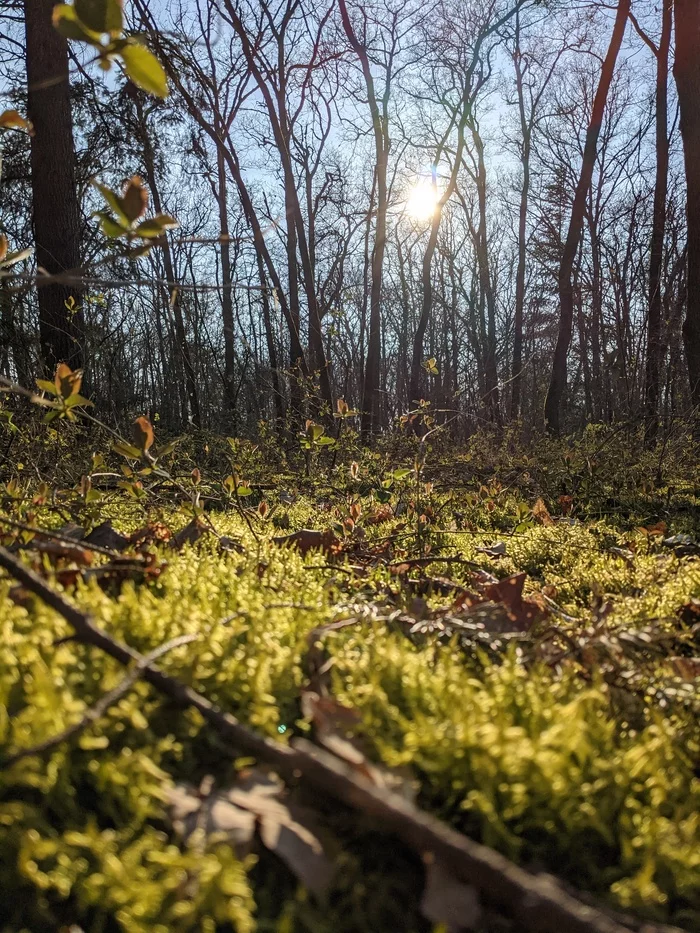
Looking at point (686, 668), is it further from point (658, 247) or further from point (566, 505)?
point (658, 247)

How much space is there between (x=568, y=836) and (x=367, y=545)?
6.52 feet

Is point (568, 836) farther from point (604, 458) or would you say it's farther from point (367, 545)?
point (604, 458)

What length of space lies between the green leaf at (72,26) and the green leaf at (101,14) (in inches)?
0.8

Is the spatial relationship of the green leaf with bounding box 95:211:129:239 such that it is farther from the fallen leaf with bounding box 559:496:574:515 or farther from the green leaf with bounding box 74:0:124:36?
the fallen leaf with bounding box 559:496:574:515

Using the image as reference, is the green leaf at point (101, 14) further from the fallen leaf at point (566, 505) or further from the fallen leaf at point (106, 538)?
the fallen leaf at point (566, 505)

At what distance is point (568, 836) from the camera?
32.7 inches

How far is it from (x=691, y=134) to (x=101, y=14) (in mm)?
9873

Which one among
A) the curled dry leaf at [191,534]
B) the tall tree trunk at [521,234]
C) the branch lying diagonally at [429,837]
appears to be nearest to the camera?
the branch lying diagonally at [429,837]

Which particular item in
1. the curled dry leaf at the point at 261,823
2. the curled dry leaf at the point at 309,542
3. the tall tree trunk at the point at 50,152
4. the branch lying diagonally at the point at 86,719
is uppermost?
the tall tree trunk at the point at 50,152

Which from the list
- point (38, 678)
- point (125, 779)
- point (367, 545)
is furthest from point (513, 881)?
point (367, 545)

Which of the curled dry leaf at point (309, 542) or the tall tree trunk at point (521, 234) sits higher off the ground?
the tall tree trunk at point (521, 234)

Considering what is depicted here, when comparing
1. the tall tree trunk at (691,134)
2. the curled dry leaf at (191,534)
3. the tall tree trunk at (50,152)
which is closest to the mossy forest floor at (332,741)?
the curled dry leaf at (191,534)

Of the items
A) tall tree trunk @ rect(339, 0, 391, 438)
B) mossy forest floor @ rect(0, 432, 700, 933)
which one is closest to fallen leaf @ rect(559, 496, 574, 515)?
mossy forest floor @ rect(0, 432, 700, 933)

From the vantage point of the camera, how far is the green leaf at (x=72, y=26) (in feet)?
3.96
